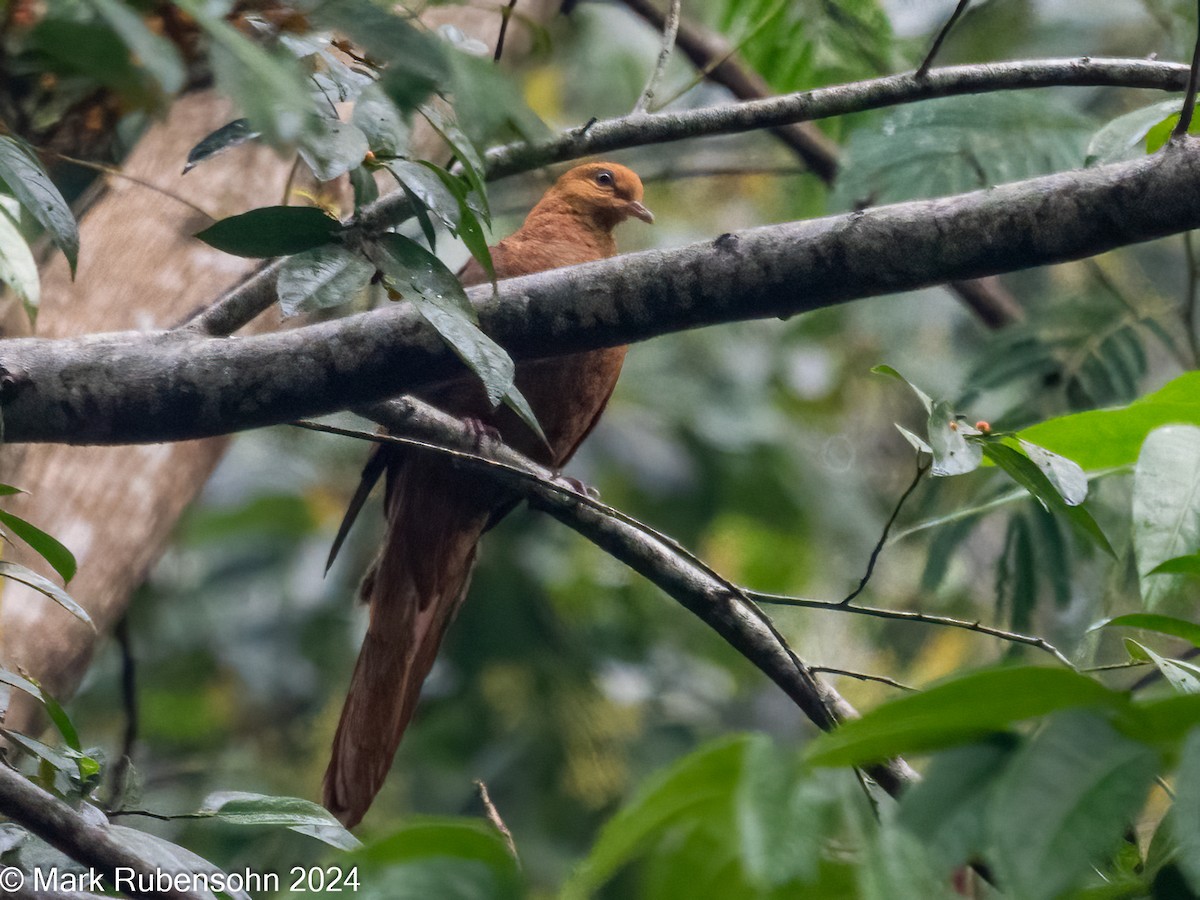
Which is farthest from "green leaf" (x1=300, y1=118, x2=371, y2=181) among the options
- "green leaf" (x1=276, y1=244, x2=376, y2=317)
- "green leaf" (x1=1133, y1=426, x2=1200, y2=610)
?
"green leaf" (x1=1133, y1=426, x2=1200, y2=610)

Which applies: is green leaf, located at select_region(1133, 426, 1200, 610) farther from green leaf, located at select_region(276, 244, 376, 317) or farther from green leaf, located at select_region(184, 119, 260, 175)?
green leaf, located at select_region(184, 119, 260, 175)

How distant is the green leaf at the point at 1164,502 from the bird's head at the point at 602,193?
2364 millimetres

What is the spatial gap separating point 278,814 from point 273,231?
75 centimetres

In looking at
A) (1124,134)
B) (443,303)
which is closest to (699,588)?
(443,303)

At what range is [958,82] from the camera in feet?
6.28

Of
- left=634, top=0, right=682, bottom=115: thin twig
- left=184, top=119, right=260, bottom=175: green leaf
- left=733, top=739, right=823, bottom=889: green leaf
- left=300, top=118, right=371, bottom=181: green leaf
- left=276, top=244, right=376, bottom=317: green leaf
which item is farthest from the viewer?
left=634, top=0, right=682, bottom=115: thin twig

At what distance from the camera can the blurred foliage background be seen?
139 inches

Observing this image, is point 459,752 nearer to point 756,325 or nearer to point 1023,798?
point 756,325

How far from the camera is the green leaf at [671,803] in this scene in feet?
2.23

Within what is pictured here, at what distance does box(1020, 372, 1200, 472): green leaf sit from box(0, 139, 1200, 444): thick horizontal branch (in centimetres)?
26

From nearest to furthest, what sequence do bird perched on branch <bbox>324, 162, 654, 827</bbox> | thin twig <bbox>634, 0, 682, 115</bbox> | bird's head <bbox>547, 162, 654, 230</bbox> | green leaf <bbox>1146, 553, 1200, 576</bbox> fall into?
1. green leaf <bbox>1146, 553, 1200, 576</bbox>
2. thin twig <bbox>634, 0, 682, 115</bbox>
3. bird perched on branch <bbox>324, 162, 654, 827</bbox>
4. bird's head <bbox>547, 162, 654, 230</bbox>

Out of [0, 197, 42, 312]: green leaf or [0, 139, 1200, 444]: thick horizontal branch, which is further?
[0, 197, 42, 312]: green leaf

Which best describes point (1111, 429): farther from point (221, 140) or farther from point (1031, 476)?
point (221, 140)

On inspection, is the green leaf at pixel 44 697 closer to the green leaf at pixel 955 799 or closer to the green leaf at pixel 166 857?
the green leaf at pixel 166 857
